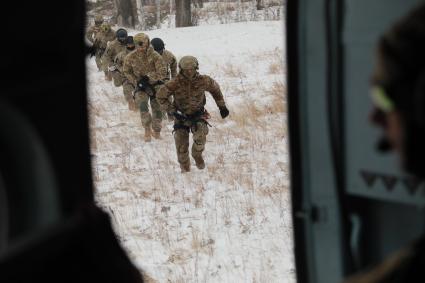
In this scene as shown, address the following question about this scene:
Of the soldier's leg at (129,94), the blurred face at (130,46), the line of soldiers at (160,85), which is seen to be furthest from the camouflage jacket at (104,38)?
the blurred face at (130,46)

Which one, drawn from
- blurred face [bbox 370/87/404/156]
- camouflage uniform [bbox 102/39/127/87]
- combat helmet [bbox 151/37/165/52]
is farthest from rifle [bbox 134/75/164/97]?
blurred face [bbox 370/87/404/156]

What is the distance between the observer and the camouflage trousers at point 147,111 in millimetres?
11719

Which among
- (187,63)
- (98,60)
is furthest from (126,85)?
(187,63)

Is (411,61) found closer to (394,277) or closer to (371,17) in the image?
(394,277)

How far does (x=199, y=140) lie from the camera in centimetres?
998

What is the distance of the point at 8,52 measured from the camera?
1.45 metres

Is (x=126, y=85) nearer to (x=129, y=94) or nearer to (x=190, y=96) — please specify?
(x=129, y=94)

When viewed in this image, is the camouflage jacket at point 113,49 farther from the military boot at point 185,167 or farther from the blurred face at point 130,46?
the military boot at point 185,167

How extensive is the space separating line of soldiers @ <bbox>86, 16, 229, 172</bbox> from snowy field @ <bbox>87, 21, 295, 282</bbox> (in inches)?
13.5

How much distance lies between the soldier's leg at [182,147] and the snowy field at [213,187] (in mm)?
159

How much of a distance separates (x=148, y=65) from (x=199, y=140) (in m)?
2.12

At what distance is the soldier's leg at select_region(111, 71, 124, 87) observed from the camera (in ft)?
48.6

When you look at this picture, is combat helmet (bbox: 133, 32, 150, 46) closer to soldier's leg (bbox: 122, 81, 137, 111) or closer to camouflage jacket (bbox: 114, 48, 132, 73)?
soldier's leg (bbox: 122, 81, 137, 111)

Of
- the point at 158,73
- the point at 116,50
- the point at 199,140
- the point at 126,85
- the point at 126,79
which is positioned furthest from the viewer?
the point at 116,50
